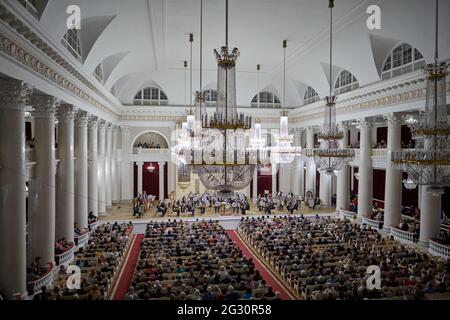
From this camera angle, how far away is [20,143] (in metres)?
7.95

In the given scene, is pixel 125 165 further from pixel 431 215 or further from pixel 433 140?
pixel 433 140

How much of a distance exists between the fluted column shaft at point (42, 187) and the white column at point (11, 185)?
210 cm

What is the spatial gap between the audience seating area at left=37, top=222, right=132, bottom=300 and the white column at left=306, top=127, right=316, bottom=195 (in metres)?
14.0

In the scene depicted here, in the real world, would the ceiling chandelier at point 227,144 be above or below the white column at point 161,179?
above

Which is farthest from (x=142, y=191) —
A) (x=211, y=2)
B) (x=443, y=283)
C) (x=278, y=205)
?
(x=443, y=283)

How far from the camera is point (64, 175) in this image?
12023 millimetres

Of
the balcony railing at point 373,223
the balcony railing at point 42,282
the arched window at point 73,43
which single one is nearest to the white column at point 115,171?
the arched window at point 73,43

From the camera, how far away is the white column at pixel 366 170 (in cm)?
1672

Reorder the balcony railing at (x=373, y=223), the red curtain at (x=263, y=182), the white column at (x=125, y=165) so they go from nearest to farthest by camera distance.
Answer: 1. the balcony railing at (x=373, y=223)
2. the white column at (x=125, y=165)
3. the red curtain at (x=263, y=182)

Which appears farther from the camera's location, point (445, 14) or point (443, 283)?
point (445, 14)

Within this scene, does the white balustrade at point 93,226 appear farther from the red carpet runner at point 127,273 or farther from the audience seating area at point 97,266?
the red carpet runner at point 127,273

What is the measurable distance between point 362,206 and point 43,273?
47.1ft
